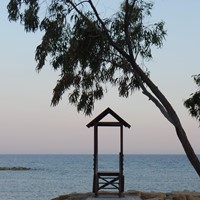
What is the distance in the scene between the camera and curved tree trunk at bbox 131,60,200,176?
58.7 feet

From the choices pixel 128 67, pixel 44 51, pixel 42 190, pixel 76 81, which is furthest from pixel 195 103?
pixel 42 190

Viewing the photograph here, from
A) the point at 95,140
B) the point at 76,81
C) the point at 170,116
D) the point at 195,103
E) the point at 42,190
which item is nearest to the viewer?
the point at 170,116

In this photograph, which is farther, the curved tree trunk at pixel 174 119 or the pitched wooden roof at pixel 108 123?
the pitched wooden roof at pixel 108 123

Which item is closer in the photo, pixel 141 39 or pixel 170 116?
pixel 170 116

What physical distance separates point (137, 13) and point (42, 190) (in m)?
36.8

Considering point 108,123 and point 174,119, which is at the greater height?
point 108,123

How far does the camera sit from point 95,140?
23312 millimetres

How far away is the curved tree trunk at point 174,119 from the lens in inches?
704

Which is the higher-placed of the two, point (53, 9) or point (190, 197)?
point (53, 9)

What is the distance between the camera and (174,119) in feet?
59.6

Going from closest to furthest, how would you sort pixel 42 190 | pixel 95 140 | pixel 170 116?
1. pixel 170 116
2. pixel 95 140
3. pixel 42 190

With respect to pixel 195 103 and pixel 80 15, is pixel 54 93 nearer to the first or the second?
pixel 80 15

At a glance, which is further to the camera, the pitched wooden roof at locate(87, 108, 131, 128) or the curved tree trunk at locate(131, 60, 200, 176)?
the pitched wooden roof at locate(87, 108, 131, 128)

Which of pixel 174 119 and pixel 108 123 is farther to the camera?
pixel 108 123
